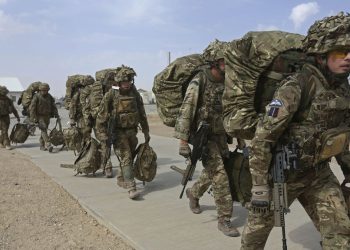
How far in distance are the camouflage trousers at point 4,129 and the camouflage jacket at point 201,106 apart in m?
10.5

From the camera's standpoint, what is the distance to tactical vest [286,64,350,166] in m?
3.02

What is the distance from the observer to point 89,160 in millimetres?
8805

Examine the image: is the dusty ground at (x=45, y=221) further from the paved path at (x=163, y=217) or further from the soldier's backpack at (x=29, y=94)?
the soldier's backpack at (x=29, y=94)

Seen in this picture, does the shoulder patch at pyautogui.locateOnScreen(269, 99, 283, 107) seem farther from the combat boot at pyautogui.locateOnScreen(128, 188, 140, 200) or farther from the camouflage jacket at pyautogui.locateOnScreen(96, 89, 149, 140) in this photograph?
the camouflage jacket at pyautogui.locateOnScreen(96, 89, 149, 140)

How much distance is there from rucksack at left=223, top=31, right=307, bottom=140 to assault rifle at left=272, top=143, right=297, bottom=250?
0.31m

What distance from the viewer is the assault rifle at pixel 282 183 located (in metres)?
3.19

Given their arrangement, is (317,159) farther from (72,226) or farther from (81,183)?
(81,183)

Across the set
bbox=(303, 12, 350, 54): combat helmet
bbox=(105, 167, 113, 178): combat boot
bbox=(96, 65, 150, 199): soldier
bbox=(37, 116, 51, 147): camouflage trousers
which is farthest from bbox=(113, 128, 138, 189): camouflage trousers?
bbox=(37, 116, 51, 147): camouflage trousers

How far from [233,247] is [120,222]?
1.61 metres

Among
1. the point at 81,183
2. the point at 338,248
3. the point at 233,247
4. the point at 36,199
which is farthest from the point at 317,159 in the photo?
the point at 81,183

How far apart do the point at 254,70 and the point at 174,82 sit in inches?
89.8

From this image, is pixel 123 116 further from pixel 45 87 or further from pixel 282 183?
pixel 45 87

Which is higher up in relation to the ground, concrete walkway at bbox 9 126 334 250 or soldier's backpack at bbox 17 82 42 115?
soldier's backpack at bbox 17 82 42 115

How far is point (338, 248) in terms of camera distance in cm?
309
